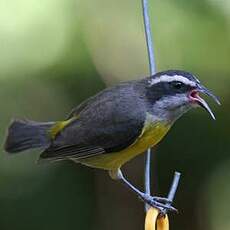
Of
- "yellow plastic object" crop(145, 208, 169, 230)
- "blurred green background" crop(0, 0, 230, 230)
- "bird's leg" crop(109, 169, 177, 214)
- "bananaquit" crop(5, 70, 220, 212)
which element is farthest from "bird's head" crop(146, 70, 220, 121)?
"blurred green background" crop(0, 0, 230, 230)

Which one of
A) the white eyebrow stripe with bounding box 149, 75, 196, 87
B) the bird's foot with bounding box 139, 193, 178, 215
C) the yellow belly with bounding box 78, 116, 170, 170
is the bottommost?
the bird's foot with bounding box 139, 193, 178, 215

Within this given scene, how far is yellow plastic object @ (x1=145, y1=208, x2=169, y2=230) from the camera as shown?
102 inches

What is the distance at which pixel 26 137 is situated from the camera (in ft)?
11.5

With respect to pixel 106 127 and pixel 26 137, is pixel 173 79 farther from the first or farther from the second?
pixel 26 137

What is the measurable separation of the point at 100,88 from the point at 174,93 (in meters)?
1.29

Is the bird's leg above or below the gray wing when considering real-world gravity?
below

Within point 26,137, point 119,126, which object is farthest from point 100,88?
point 119,126

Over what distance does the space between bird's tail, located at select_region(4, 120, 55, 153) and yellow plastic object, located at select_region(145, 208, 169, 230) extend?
0.87m

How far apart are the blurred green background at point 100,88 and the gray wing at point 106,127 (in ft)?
3.25

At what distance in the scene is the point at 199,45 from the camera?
4.43 meters

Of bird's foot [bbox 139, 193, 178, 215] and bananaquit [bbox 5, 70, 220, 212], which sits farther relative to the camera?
bananaquit [bbox 5, 70, 220, 212]

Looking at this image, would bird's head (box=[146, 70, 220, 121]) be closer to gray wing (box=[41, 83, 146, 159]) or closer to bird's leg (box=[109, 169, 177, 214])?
gray wing (box=[41, 83, 146, 159])

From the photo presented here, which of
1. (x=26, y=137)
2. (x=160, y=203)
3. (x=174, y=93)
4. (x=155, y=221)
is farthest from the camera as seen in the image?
(x=26, y=137)

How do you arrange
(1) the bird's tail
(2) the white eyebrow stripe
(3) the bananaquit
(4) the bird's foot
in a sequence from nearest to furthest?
(4) the bird's foot → (2) the white eyebrow stripe → (3) the bananaquit → (1) the bird's tail
